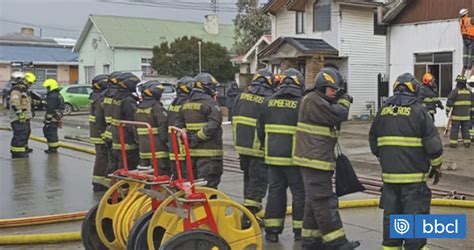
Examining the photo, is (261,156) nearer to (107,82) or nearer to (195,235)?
(195,235)

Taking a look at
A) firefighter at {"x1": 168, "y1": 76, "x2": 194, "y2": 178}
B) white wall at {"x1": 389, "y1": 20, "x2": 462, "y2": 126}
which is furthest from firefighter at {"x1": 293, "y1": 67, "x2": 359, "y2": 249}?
white wall at {"x1": 389, "y1": 20, "x2": 462, "y2": 126}

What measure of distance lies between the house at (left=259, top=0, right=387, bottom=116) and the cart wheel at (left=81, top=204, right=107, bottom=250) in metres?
19.4

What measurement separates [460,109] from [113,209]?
11005 mm

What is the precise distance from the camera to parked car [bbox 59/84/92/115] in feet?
101

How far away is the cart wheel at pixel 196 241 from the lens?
15.1 feet

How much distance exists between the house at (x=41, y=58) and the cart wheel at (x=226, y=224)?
148 feet

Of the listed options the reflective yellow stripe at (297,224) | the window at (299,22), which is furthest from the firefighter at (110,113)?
the window at (299,22)

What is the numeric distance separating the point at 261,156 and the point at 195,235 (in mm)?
2374

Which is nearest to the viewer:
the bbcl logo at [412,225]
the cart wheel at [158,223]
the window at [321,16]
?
the cart wheel at [158,223]

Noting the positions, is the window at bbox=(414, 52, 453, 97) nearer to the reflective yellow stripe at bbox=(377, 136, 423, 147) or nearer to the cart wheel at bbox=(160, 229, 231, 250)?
the reflective yellow stripe at bbox=(377, 136, 423, 147)

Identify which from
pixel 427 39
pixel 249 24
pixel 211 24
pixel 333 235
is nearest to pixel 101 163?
pixel 333 235

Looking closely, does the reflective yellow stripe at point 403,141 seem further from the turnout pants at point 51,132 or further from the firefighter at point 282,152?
the turnout pants at point 51,132

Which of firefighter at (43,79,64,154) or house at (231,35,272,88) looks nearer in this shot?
firefighter at (43,79,64,154)

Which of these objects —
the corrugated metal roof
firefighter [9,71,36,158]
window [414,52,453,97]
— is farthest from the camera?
the corrugated metal roof
